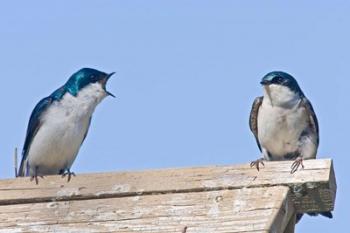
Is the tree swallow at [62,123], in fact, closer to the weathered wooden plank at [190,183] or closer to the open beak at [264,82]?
the open beak at [264,82]

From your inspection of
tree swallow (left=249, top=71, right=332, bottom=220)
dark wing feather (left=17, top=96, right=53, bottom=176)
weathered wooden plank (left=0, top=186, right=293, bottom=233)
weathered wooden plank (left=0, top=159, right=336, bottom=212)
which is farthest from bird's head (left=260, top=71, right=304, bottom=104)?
weathered wooden plank (left=0, top=186, right=293, bottom=233)

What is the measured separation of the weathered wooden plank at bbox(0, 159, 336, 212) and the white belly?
2.22m

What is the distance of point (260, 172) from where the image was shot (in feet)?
12.7

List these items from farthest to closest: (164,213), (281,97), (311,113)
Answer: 1. (281,97)
2. (311,113)
3. (164,213)

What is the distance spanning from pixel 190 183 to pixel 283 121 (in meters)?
2.63

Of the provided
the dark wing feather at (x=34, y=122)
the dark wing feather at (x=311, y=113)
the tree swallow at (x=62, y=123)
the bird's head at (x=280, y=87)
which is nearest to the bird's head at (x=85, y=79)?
the tree swallow at (x=62, y=123)

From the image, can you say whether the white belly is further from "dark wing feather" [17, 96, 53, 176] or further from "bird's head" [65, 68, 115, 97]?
"dark wing feather" [17, 96, 53, 176]

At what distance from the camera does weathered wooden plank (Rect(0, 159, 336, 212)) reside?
3.82 meters

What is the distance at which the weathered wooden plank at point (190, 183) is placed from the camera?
3.82 meters

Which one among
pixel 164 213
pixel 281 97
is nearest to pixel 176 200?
pixel 164 213

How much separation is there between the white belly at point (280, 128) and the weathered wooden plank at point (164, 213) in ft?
7.94

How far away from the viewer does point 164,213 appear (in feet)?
12.5

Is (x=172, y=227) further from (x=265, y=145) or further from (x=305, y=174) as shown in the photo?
(x=265, y=145)

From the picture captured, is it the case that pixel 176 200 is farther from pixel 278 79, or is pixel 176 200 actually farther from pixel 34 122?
pixel 278 79
